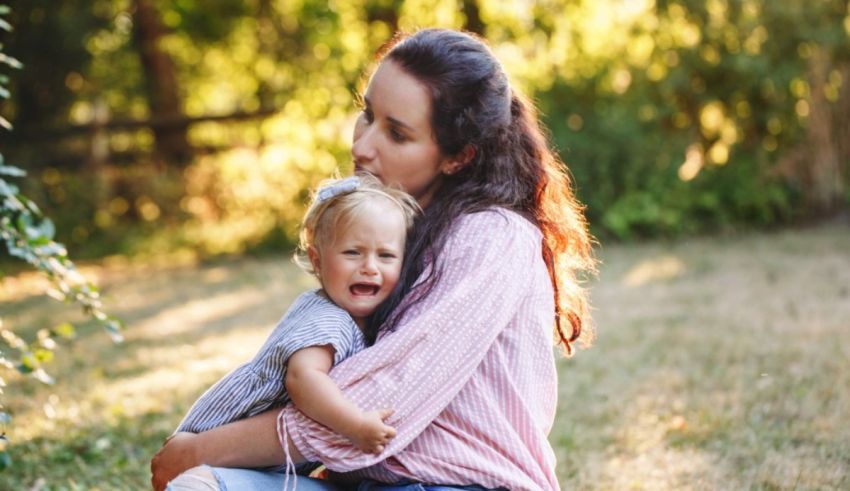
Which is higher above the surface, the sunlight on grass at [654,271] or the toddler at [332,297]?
the toddler at [332,297]

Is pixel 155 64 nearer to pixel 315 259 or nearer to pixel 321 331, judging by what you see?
pixel 315 259

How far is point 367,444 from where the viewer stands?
1.99m

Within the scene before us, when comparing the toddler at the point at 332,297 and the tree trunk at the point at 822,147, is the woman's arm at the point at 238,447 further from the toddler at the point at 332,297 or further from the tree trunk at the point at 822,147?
the tree trunk at the point at 822,147

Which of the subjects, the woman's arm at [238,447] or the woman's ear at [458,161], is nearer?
the woman's arm at [238,447]

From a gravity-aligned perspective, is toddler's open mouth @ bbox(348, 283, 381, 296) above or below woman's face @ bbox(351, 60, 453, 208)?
below

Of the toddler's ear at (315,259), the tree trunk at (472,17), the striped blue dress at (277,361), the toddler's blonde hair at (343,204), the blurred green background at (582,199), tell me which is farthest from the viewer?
the tree trunk at (472,17)

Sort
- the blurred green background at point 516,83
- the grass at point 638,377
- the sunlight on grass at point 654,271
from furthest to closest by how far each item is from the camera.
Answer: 1. the blurred green background at point 516,83
2. the sunlight on grass at point 654,271
3. the grass at point 638,377

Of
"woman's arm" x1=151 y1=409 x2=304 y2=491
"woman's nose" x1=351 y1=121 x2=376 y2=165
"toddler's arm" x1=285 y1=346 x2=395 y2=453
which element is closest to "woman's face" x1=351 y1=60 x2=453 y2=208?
"woman's nose" x1=351 y1=121 x2=376 y2=165

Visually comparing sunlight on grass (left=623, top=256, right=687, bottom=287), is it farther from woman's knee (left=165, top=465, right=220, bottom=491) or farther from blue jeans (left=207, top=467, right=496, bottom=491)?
woman's knee (left=165, top=465, right=220, bottom=491)

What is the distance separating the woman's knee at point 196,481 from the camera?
6.53 feet

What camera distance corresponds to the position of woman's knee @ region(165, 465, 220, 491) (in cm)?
199

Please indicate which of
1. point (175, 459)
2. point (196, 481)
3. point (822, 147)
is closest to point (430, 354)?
point (196, 481)

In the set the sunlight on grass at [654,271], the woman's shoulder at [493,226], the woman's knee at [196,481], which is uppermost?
the woman's shoulder at [493,226]

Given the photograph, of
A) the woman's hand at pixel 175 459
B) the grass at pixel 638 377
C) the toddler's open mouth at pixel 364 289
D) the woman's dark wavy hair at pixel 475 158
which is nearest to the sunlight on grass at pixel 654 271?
the grass at pixel 638 377
